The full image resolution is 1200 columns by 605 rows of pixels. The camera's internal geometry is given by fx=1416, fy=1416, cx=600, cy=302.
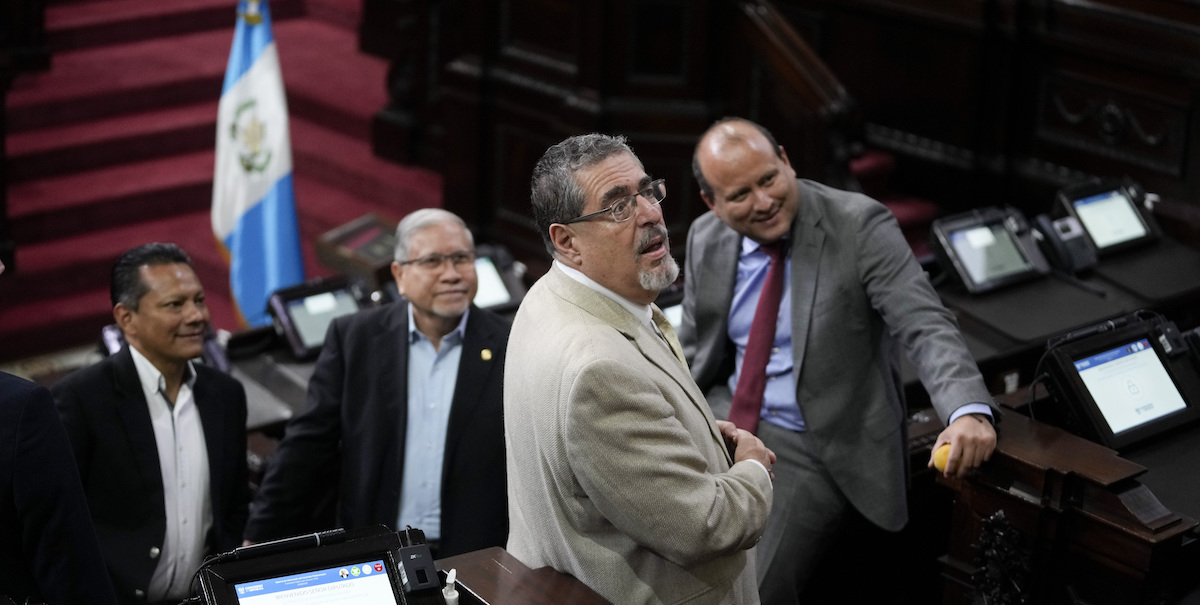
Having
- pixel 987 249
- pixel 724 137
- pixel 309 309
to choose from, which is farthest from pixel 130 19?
pixel 724 137

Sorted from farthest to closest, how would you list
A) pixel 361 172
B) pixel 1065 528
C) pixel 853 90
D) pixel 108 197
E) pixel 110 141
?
pixel 361 172 < pixel 110 141 < pixel 108 197 < pixel 853 90 < pixel 1065 528

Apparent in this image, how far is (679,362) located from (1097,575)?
49.2 inches

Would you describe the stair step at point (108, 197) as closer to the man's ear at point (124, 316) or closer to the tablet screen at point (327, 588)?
the man's ear at point (124, 316)

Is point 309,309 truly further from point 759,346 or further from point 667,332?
point 667,332

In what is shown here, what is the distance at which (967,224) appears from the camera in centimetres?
480

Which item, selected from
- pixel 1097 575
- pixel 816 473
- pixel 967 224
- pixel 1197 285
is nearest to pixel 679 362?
pixel 816 473

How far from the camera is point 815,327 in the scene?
313 cm

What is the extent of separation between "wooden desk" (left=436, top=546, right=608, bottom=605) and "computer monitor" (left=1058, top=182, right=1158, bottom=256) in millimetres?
3383

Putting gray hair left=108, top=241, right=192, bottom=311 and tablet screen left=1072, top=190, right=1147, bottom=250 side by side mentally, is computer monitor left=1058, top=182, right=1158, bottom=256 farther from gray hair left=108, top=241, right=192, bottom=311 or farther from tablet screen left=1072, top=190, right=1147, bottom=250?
gray hair left=108, top=241, right=192, bottom=311

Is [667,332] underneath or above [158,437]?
above

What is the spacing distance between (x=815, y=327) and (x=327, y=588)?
1.42 meters

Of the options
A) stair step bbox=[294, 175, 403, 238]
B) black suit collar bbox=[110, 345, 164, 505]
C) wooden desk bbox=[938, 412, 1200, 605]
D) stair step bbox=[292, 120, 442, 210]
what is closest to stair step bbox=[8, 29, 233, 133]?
stair step bbox=[292, 120, 442, 210]

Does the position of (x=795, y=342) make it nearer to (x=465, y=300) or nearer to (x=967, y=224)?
(x=465, y=300)

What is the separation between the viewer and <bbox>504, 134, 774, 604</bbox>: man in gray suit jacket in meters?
Result: 2.07
